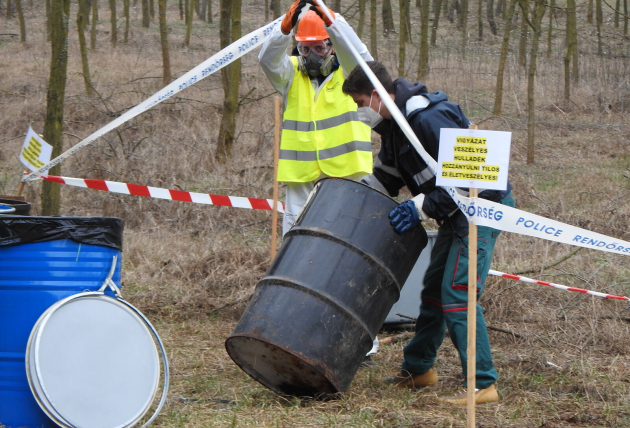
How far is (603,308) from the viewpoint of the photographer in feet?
16.8

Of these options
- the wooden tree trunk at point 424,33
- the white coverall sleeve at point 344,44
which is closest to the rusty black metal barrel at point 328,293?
the white coverall sleeve at point 344,44

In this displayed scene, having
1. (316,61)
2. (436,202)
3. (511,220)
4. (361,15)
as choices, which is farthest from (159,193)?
(361,15)

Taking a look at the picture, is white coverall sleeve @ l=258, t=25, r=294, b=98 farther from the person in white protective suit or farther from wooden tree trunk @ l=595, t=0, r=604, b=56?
wooden tree trunk @ l=595, t=0, r=604, b=56

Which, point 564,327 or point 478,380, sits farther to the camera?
point 564,327

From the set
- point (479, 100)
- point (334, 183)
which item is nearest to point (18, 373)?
point (334, 183)

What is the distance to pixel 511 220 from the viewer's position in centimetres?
315

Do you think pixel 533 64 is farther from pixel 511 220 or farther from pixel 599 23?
pixel 599 23

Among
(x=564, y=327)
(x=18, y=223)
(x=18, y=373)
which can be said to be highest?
(x=18, y=223)

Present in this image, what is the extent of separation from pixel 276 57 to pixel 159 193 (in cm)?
158

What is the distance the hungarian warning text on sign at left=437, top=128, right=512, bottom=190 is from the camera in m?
2.89

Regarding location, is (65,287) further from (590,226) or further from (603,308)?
(590,226)

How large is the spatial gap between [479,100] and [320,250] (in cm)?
1269

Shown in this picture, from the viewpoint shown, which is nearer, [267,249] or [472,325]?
[472,325]

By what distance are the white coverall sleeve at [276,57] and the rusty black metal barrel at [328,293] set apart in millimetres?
1202
